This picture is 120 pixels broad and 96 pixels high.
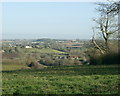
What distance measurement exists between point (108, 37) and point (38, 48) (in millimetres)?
23297

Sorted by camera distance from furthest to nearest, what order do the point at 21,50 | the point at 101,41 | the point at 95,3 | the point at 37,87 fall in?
1. the point at 21,50
2. the point at 101,41
3. the point at 95,3
4. the point at 37,87

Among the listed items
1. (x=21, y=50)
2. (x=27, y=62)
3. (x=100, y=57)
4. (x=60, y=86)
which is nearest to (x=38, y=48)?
(x=21, y=50)

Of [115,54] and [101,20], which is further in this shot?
[101,20]

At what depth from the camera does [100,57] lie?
77.7 feet

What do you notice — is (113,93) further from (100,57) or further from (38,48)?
(38,48)

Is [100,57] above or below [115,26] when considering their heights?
below

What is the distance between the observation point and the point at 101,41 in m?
33.1

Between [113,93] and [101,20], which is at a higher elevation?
[101,20]

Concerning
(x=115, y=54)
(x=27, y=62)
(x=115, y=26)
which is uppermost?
(x=115, y=26)

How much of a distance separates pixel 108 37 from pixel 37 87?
82.0 feet

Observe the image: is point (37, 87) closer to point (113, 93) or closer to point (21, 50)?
point (113, 93)

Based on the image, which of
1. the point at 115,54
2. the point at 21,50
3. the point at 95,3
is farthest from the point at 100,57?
the point at 21,50

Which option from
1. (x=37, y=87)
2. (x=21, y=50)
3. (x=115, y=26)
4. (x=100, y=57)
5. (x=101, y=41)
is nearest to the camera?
(x=37, y=87)

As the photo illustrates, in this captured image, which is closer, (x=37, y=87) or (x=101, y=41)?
(x=37, y=87)
